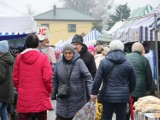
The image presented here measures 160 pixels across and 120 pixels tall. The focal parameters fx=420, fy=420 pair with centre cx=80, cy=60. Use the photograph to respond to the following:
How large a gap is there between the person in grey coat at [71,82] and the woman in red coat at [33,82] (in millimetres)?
396

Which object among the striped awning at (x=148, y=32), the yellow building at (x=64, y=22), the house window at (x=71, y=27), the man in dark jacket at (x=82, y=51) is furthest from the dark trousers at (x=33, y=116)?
the house window at (x=71, y=27)

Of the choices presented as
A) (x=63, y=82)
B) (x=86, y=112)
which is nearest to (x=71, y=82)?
(x=63, y=82)

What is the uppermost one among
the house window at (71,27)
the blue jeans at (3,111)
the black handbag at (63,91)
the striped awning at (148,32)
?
the house window at (71,27)

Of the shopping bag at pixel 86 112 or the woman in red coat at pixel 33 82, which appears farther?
the shopping bag at pixel 86 112

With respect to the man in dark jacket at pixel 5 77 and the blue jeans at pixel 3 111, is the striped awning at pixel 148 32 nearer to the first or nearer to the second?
the man in dark jacket at pixel 5 77

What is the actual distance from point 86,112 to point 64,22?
63877mm

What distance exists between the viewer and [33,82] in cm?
640

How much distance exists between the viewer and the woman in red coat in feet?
21.0

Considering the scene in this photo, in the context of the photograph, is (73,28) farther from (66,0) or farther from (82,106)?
(82,106)

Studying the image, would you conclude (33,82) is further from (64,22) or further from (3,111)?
(64,22)

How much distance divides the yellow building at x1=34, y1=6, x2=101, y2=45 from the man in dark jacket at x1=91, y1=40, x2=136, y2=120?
62107 mm

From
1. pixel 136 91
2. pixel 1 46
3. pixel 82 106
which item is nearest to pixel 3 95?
pixel 1 46

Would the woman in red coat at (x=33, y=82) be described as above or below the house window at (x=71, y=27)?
below

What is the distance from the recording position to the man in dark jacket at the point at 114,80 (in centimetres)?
671
